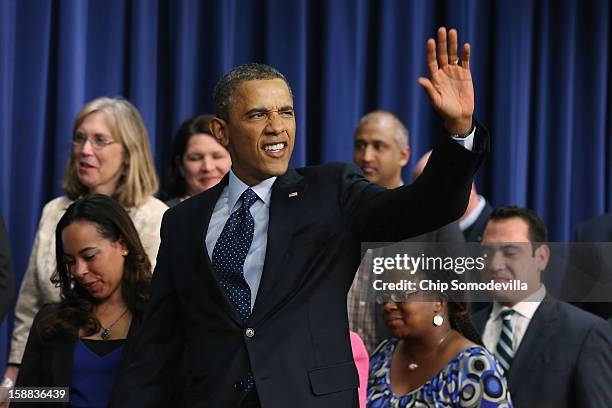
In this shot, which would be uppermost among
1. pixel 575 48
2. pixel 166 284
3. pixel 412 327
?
pixel 575 48

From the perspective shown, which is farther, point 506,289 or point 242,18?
point 242,18

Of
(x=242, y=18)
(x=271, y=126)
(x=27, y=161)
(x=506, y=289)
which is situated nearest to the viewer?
(x=271, y=126)

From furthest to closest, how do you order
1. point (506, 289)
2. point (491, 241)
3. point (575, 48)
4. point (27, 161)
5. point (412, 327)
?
point (575, 48), point (27, 161), point (491, 241), point (506, 289), point (412, 327)

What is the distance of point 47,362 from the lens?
2.68m

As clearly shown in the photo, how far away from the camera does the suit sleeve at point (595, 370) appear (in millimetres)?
2850

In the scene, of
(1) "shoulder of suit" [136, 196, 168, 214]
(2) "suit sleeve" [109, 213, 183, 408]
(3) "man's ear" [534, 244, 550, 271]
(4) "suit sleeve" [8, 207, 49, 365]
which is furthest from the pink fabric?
(4) "suit sleeve" [8, 207, 49, 365]

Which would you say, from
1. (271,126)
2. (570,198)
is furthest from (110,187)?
(570,198)

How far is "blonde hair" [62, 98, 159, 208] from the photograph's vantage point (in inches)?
131

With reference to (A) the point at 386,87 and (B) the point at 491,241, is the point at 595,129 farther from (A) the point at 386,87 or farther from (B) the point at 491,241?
(B) the point at 491,241

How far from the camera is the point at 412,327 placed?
2.81m

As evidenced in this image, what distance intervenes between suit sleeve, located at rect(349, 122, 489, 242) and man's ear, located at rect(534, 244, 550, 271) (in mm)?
1128

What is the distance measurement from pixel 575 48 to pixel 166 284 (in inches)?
127

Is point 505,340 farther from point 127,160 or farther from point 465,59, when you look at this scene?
point 465,59

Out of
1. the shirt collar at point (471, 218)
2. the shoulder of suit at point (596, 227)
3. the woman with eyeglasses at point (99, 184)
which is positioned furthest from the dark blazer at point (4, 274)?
the shoulder of suit at point (596, 227)
